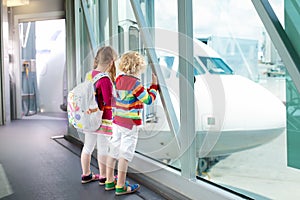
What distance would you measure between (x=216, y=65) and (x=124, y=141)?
3.13ft

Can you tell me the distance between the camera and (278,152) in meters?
2.04

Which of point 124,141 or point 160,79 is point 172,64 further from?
Result: point 124,141

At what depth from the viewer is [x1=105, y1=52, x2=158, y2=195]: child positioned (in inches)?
105

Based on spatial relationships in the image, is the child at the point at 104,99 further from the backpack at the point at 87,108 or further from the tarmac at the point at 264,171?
the tarmac at the point at 264,171

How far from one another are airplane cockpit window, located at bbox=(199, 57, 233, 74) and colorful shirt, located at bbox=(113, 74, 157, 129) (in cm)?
48

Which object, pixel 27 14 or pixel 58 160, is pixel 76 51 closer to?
pixel 58 160

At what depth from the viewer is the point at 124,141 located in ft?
8.87

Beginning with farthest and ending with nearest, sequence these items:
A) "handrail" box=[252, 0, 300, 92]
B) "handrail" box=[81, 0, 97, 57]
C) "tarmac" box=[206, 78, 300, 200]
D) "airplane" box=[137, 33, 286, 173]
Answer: "handrail" box=[81, 0, 97, 57], "airplane" box=[137, 33, 286, 173], "tarmac" box=[206, 78, 300, 200], "handrail" box=[252, 0, 300, 92]

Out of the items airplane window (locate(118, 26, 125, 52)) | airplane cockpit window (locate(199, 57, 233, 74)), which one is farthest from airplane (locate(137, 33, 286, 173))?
airplane window (locate(118, 26, 125, 52))

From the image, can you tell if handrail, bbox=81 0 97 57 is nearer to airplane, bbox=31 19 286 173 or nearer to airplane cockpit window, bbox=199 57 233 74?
airplane, bbox=31 19 286 173

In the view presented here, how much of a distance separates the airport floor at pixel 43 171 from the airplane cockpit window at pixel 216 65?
1.11m

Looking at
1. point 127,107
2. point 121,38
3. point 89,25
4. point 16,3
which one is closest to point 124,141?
point 127,107

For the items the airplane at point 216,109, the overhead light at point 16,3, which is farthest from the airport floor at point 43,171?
the overhead light at point 16,3

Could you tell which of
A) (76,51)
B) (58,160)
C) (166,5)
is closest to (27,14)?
(76,51)
